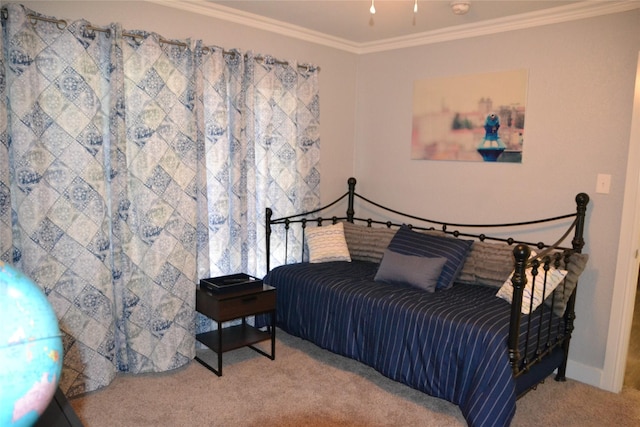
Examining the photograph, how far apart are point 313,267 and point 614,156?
1984 mm

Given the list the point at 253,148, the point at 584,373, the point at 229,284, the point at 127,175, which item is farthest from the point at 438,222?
Answer: the point at 127,175

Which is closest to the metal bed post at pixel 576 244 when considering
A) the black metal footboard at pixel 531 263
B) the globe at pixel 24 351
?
the black metal footboard at pixel 531 263

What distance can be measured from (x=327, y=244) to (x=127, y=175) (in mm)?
1508

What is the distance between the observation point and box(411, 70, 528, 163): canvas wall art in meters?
3.17

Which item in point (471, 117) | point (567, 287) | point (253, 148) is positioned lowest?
point (567, 287)

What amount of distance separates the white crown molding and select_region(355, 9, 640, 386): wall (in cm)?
5

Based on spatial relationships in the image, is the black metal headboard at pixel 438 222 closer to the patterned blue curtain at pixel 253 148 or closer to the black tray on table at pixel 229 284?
the patterned blue curtain at pixel 253 148

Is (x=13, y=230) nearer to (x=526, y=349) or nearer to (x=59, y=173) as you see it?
(x=59, y=173)

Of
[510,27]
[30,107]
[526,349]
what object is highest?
[510,27]

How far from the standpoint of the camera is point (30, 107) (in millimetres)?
2340

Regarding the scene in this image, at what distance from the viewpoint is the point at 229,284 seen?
3002mm

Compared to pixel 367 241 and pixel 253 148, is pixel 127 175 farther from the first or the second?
pixel 367 241

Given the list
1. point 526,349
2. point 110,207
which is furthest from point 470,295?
point 110,207

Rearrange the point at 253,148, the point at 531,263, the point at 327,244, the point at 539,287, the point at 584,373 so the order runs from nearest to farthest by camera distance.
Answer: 1. the point at 531,263
2. the point at 539,287
3. the point at 584,373
4. the point at 253,148
5. the point at 327,244
